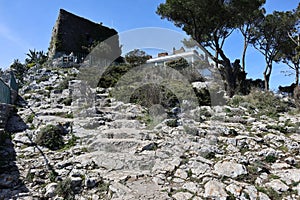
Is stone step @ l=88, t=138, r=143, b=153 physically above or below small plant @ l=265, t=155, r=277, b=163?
above

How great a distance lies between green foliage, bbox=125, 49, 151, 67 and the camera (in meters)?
12.9

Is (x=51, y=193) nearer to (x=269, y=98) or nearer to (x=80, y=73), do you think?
(x=80, y=73)

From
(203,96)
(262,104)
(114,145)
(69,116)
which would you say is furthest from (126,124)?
(262,104)

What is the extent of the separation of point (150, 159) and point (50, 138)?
244cm

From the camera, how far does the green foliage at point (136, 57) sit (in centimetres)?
1289

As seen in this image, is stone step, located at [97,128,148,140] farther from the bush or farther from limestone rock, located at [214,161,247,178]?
limestone rock, located at [214,161,247,178]

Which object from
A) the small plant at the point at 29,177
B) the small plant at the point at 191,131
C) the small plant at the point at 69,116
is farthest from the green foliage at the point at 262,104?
the small plant at the point at 29,177

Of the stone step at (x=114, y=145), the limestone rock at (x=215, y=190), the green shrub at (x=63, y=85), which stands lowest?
the limestone rock at (x=215, y=190)

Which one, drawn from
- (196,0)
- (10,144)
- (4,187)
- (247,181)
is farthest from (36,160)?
(196,0)

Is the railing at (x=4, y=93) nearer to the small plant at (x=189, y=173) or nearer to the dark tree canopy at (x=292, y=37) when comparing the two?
the small plant at (x=189, y=173)

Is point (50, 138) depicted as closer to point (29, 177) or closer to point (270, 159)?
point (29, 177)

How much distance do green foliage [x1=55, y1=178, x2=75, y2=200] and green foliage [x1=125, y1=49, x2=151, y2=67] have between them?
9743 mm

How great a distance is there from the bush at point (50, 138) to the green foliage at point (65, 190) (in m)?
1.52

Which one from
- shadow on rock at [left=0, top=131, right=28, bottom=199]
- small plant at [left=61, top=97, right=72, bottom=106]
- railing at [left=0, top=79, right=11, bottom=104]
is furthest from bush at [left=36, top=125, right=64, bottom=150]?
small plant at [left=61, top=97, right=72, bottom=106]
